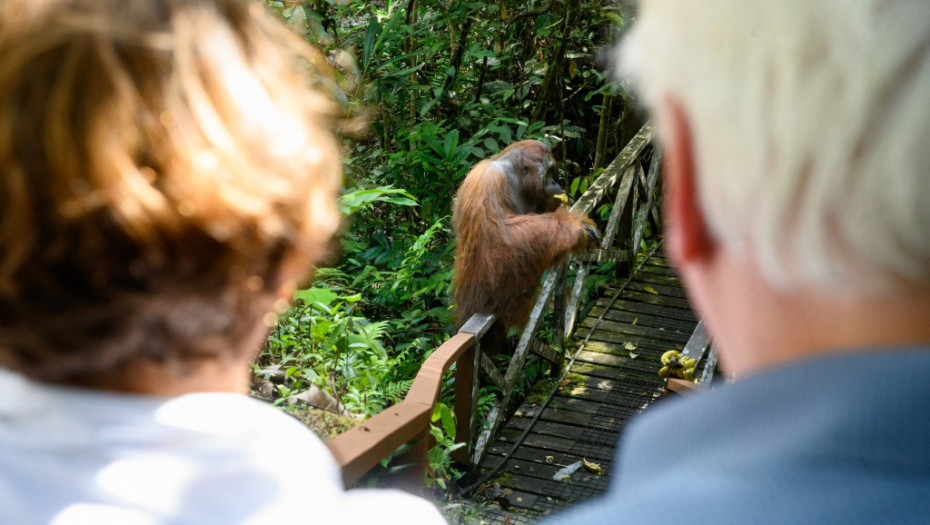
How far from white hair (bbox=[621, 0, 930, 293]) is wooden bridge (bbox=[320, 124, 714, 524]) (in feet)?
6.88

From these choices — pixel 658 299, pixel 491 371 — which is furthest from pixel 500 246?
pixel 658 299

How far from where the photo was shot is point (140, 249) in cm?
53

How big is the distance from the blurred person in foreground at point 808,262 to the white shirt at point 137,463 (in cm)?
22

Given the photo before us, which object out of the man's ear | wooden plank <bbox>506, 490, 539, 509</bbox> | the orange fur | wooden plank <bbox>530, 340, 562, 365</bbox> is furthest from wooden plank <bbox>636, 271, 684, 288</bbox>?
the man's ear

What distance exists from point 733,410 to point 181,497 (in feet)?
1.18

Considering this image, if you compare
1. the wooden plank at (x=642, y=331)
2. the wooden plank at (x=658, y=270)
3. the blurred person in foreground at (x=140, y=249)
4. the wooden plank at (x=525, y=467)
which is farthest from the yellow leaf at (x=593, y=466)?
the blurred person in foreground at (x=140, y=249)

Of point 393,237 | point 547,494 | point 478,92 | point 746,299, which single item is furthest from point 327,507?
point 478,92

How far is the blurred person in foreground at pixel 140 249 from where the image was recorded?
1.70ft

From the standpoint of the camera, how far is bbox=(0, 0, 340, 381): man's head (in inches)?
20.3

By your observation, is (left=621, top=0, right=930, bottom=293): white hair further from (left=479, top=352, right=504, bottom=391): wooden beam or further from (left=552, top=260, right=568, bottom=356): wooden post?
(left=552, top=260, right=568, bottom=356): wooden post

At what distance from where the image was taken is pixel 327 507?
0.62 m

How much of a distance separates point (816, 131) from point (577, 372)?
14.3 ft

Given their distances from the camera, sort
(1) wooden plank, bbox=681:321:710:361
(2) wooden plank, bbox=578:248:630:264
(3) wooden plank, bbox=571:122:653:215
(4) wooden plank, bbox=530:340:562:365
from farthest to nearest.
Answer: (3) wooden plank, bbox=571:122:653:215 < (2) wooden plank, bbox=578:248:630:264 < (4) wooden plank, bbox=530:340:562:365 < (1) wooden plank, bbox=681:321:710:361

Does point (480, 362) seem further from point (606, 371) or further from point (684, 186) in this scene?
point (684, 186)
